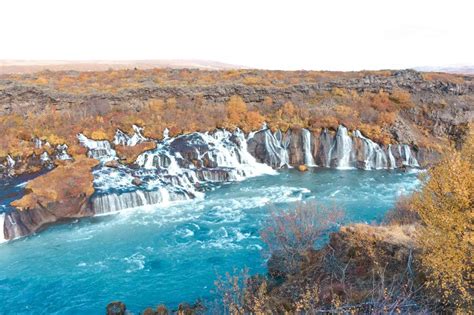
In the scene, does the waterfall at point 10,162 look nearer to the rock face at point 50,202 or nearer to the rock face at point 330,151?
the rock face at point 50,202

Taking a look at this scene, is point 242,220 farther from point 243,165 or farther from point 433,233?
point 433,233

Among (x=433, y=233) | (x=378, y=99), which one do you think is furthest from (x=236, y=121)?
(x=433, y=233)

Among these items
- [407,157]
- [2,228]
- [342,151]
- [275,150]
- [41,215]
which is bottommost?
[2,228]

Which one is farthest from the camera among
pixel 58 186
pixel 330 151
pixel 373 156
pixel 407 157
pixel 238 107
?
pixel 238 107

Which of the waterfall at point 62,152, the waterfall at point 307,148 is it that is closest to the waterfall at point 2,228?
the waterfall at point 62,152

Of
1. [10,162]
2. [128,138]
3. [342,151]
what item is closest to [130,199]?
[128,138]

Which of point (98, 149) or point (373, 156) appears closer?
point (98, 149)

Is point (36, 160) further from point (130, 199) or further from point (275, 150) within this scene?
point (275, 150)
